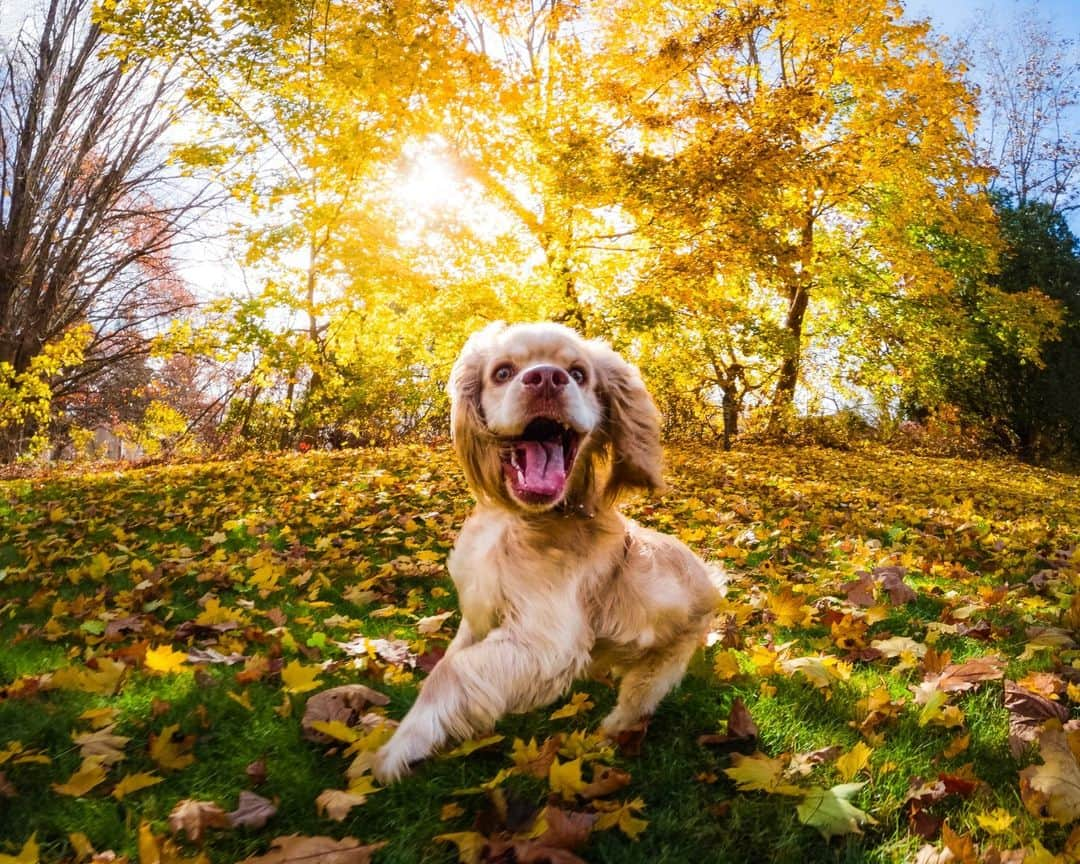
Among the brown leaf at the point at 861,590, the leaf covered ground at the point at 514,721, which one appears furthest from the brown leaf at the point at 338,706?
the brown leaf at the point at 861,590

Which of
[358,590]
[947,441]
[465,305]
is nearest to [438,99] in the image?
[465,305]

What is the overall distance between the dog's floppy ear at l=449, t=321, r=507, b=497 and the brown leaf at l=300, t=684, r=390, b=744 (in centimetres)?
90

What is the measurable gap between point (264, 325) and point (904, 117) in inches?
516

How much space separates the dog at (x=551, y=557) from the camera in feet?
8.06

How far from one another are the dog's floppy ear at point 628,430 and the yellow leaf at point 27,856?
2.04 metres

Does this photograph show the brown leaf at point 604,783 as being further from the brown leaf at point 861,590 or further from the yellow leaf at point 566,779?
the brown leaf at point 861,590

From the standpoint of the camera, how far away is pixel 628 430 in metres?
2.95

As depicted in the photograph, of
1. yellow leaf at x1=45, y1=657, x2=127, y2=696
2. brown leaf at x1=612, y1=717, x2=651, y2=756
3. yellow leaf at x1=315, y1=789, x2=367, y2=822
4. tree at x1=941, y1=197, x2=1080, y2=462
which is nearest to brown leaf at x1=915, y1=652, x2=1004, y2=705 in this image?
brown leaf at x1=612, y1=717, x2=651, y2=756

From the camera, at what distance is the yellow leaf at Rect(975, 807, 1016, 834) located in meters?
1.97

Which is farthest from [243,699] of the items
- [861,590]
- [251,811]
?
[861,590]

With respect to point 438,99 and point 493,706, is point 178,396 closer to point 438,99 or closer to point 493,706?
point 438,99

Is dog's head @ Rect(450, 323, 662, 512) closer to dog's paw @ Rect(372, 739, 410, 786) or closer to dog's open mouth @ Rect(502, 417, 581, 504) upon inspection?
dog's open mouth @ Rect(502, 417, 581, 504)

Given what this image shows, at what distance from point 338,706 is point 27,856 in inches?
43.1

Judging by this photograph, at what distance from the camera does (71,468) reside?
16.5 meters
